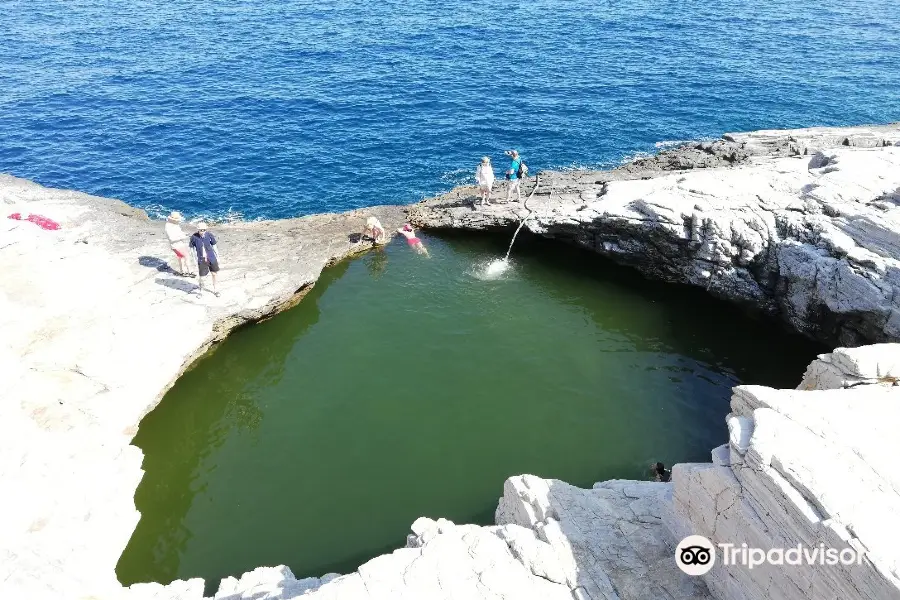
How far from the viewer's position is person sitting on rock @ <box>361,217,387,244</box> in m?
29.8

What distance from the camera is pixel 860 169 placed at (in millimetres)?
24266

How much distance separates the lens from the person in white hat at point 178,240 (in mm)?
23442

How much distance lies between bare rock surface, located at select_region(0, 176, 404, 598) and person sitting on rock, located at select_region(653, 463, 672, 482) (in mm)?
15103

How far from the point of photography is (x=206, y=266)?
22656 millimetres

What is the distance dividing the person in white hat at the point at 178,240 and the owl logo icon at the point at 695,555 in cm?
1990

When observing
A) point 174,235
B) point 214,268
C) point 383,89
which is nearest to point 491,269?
point 214,268

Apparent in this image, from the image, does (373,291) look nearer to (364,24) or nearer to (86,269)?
(86,269)

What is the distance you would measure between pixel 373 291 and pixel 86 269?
11197 millimetres

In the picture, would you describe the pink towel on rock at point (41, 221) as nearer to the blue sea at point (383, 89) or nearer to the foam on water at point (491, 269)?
the blue sea at point (383, 89)

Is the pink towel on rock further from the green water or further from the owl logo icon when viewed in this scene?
the owl logo icon

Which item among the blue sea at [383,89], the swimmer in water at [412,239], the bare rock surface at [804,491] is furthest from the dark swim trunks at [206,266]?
the bare rock surface at [804,491]

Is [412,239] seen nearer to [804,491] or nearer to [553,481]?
[553,481]

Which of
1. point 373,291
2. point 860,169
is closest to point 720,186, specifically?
point 860,169

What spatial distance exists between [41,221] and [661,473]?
26.9 m
